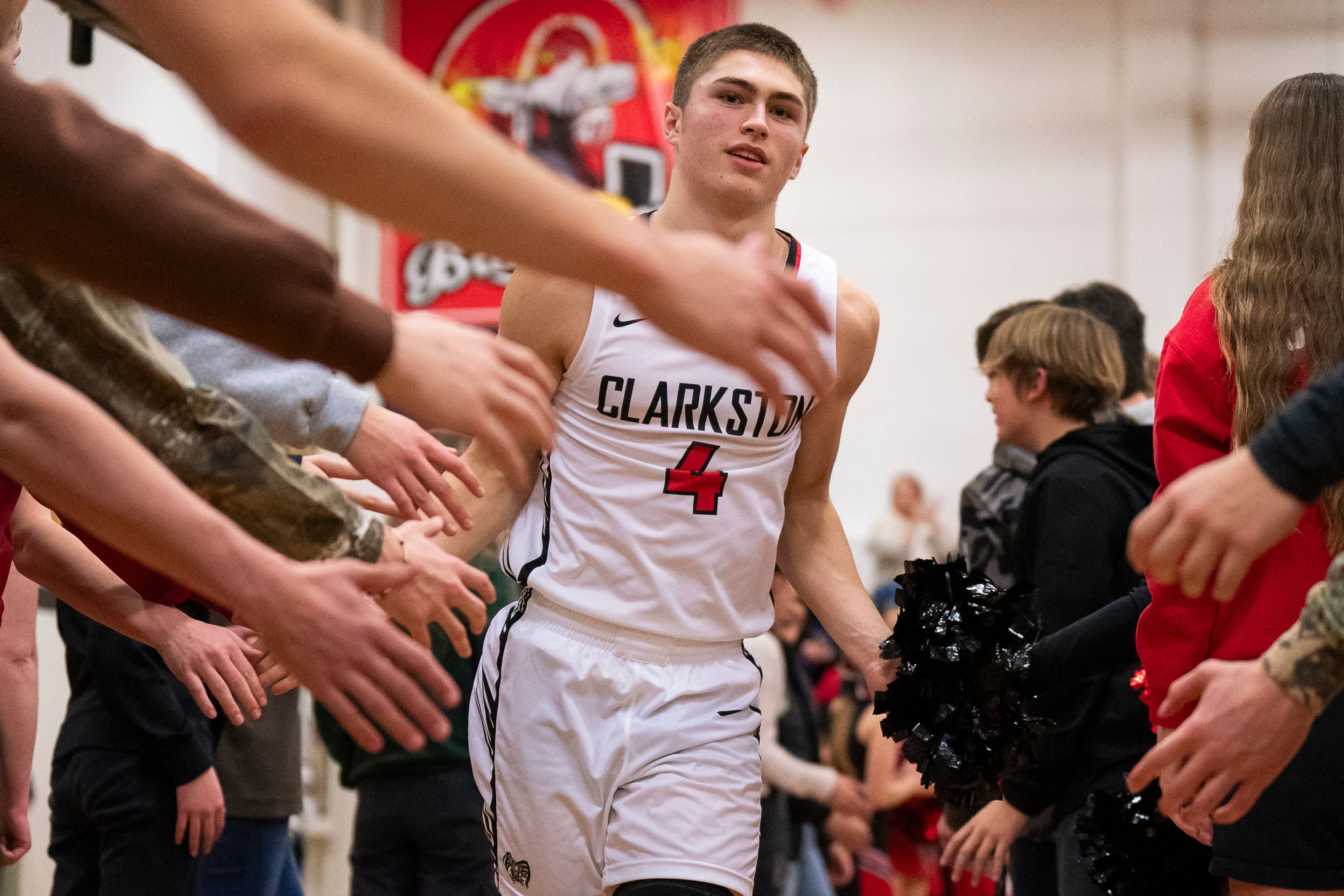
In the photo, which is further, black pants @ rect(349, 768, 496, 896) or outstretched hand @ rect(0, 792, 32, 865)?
black pants @ rect(349, 768, 496, 896)

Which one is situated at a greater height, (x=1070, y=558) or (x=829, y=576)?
(x=1070, y=558)

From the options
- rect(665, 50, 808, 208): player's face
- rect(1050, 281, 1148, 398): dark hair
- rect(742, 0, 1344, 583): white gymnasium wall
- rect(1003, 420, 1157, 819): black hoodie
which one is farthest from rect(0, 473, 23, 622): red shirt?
rect(742, 0, 1344, 583): white gymnasium wall

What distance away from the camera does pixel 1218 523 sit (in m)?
1.95

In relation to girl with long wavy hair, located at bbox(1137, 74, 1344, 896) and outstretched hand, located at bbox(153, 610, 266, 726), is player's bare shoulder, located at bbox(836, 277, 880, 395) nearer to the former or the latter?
girl with long wavy hair, located at bbox(1137, 74, 1344, 896)

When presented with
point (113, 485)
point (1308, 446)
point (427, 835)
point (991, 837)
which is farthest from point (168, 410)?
point (427, 835)

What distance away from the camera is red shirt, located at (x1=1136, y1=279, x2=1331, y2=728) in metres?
2.71

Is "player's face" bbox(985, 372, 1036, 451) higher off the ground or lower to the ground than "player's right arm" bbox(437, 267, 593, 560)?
higher

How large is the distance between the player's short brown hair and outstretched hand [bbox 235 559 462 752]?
10.1ft

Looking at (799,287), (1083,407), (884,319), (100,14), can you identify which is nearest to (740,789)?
(799,287)

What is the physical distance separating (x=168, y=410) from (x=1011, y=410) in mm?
3138

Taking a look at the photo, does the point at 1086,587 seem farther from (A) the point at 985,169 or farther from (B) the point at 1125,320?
(A) the point at 985,169

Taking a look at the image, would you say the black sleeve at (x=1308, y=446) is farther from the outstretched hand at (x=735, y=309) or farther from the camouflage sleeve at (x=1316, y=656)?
the outstretched hand at (x=735, y=309)

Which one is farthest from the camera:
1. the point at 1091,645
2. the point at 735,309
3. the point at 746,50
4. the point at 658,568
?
the point at 746,50

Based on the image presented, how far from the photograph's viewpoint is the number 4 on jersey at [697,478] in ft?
10.2
